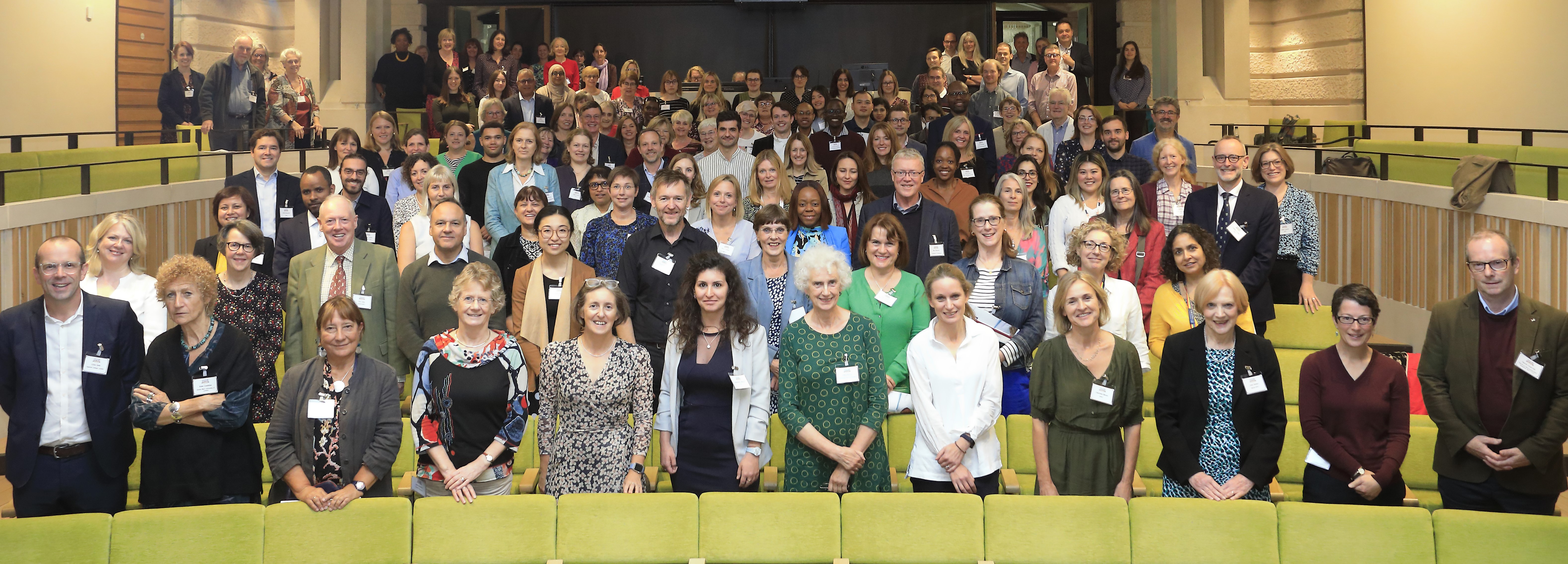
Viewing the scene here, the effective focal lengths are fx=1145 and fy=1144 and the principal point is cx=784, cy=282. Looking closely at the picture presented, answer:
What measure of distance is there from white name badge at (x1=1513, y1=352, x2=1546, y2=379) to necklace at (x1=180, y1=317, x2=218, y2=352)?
4006 mm

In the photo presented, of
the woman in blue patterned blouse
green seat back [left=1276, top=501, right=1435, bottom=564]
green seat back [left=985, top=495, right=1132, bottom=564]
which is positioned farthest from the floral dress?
the woman in blue patterned blouse

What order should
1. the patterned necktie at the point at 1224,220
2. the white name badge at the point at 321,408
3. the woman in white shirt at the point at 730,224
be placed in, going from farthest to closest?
1. the patterned necktie at the point at 1224,220
2. the woman in white shirt at the point at 730,224
3. the white name badge at the point at 321,408

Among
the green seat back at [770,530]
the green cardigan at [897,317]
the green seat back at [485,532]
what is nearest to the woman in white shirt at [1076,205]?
the green cardigan at [897,317]

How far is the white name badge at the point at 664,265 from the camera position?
14.8 ft

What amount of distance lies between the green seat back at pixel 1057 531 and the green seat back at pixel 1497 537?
33.3 inches

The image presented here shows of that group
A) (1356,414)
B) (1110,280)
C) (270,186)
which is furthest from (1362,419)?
(270,186)

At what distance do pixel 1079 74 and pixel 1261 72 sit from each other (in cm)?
429

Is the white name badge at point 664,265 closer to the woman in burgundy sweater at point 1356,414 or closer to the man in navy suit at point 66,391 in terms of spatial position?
the man in navy suit at point 66,391

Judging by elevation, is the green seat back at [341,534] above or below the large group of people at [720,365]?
below

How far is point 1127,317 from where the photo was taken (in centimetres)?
410

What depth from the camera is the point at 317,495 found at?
323cm

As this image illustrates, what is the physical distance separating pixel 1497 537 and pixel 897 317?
1.91 m

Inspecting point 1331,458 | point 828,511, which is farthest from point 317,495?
point 1331,458

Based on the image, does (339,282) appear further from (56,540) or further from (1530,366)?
(1530,366)
